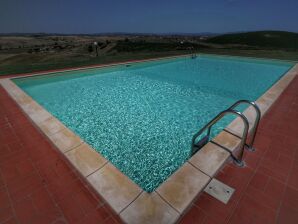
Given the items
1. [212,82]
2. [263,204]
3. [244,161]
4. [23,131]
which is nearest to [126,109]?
[23,131]

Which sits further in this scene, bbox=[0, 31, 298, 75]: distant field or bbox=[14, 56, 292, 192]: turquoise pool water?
bbox=[0, 31, 298, 75]: distant field

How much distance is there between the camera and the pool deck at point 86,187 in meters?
1.54

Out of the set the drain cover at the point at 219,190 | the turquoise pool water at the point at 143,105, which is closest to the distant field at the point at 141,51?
the turquoise pool water at the point at 143,105

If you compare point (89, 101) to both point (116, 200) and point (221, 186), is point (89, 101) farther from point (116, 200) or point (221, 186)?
point (221, 186)

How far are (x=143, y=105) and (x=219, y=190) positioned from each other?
328cm

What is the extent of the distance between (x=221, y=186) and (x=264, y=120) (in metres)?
2.21

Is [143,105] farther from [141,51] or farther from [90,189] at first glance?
[141,51]

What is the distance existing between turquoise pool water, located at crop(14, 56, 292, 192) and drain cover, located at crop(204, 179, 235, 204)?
0.74m

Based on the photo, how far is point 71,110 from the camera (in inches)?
167

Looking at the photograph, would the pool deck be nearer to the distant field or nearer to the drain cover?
the drain cover

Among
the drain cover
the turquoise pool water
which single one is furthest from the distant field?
the drain cover

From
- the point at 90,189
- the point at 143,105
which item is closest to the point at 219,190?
the point at 90,189

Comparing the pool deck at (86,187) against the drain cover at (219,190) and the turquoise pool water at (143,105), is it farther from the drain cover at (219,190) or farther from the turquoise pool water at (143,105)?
the turquoise pool water at (143,105)

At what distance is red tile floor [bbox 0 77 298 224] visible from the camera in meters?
1.53
